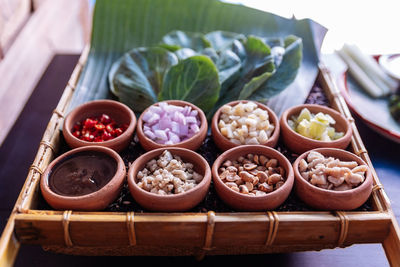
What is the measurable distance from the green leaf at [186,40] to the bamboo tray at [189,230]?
1.20 metres


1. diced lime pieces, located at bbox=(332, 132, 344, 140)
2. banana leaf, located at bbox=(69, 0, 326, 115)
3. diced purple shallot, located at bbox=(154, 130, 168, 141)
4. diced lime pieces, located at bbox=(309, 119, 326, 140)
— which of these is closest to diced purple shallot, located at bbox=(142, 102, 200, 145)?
diced purple shallot, located at bbox=(154, 130, 168, 141)

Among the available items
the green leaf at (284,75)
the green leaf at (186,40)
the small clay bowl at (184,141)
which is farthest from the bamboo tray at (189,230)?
the green leaf at (186,40)

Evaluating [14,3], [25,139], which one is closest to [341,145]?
[25,139]

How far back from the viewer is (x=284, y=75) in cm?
210

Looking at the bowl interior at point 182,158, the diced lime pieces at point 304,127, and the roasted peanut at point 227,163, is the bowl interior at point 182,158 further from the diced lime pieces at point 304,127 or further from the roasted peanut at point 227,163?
the diced lime pieces at point 304,127

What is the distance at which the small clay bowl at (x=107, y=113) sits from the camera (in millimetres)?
1683

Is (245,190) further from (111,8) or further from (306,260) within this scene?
(111,8)

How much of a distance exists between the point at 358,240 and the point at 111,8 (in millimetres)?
1892

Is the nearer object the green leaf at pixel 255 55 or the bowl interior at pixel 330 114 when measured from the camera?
the bowl interior at pixel 330 114

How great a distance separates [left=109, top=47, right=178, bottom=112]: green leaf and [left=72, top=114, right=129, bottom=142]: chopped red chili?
9.7 inches

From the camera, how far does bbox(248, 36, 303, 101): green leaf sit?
205cm

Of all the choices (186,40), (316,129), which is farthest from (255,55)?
(316,129)

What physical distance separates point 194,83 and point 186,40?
50cm

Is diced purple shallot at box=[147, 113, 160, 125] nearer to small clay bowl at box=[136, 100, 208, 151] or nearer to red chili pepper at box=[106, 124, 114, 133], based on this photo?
small clay bowl at box=[136, 100, 208, 151]
